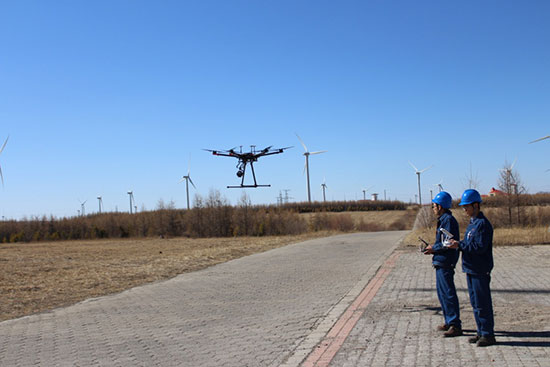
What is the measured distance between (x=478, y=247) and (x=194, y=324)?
15.8ft

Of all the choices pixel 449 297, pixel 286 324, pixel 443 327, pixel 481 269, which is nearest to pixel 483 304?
pixel 481 269

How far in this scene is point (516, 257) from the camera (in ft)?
55.4

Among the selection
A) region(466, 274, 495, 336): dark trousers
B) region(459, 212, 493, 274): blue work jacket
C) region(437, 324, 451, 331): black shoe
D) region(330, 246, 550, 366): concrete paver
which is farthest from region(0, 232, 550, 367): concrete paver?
region(459, 212, 493, 274): blue work jacket

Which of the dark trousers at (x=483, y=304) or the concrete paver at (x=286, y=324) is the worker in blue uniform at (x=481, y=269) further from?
the concrete paver at (x=286, y=324)

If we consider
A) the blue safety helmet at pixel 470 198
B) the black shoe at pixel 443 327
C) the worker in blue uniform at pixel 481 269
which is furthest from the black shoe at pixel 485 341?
→ the blue safety helmet at pixel 470 198

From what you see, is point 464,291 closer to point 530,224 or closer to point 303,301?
point 303,301

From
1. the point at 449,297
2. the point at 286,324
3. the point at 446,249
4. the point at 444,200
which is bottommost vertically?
the point at 286,324

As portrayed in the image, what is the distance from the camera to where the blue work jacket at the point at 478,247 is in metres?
6.29

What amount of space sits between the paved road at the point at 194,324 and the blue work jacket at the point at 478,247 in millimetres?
2283

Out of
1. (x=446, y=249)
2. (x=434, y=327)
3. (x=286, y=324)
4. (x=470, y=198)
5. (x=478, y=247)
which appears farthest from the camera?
(x=286, y=324)

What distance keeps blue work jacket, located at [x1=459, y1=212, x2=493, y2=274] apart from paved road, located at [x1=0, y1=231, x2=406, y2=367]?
89.9 inches

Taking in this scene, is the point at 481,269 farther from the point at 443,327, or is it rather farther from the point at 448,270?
the point at 443,327

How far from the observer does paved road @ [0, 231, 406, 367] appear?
701 centimetres

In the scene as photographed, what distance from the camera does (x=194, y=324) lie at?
902cm
